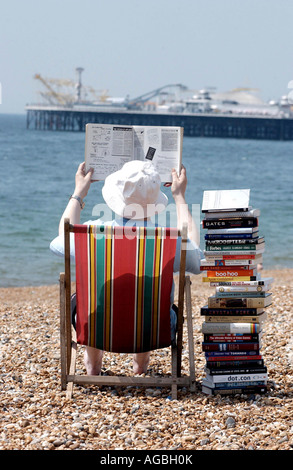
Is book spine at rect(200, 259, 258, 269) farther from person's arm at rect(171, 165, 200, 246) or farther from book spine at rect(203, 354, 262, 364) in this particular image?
book spine at rect(203, 354, 262, 364)

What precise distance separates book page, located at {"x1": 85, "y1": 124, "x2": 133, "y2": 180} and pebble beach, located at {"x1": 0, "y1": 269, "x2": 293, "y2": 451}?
928 millimetres

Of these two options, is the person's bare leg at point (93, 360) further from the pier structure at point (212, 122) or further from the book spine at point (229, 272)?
the pier structure at point (212, 122)

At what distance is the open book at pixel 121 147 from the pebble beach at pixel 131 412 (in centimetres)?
93

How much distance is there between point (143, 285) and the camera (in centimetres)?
304

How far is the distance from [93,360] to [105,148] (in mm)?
912

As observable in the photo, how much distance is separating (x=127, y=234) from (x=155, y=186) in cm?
23

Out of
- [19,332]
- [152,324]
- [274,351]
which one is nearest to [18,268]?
[19,332]

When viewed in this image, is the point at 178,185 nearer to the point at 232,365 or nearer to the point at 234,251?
the point at 234,251

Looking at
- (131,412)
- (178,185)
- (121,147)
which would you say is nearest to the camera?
(131,412)

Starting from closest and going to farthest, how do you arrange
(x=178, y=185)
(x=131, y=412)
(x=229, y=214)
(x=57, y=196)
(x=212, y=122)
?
(x=131, y=412) < (x=229, y=214) < (x=178, y=185) < (x=57, y=196) < (x=212, y=122)

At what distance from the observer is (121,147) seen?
3395mm

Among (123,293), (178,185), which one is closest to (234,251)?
(178,185)

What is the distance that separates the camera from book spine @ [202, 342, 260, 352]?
A: 10.4 ft

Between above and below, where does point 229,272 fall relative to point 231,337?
above
